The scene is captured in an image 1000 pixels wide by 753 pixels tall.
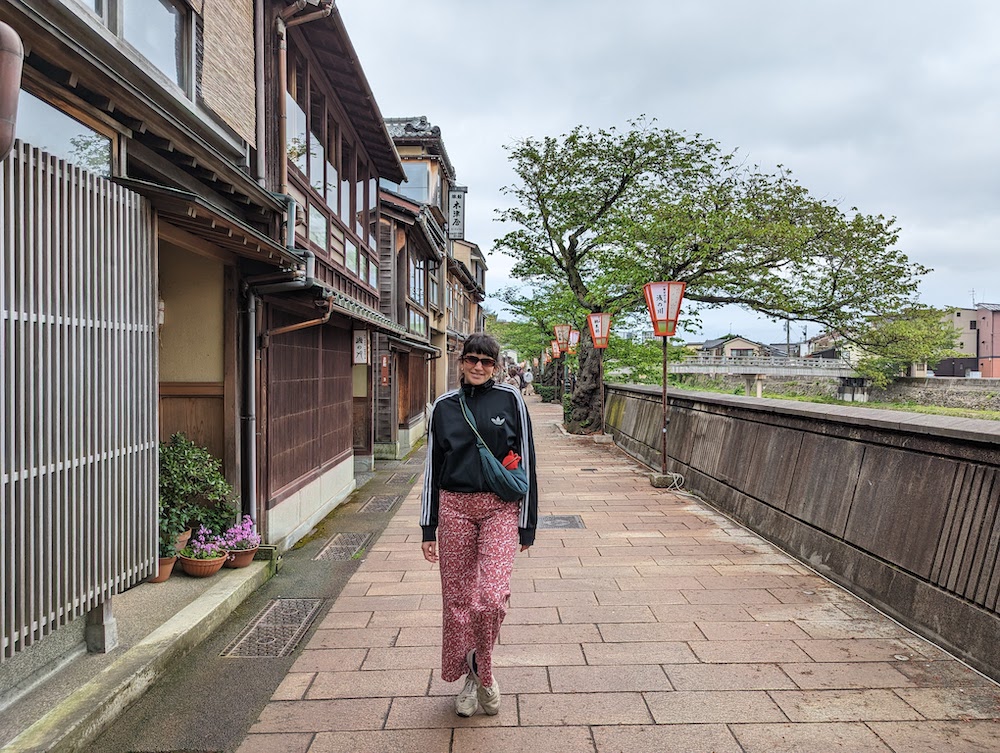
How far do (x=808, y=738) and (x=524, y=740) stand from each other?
1.43 meters

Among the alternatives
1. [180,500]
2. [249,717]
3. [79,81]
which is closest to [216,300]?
[180,500]

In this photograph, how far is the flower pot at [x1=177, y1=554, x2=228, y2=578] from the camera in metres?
5.71

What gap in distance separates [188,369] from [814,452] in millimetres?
6313

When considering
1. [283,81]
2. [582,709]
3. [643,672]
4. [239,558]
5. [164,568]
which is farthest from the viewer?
[283,81]

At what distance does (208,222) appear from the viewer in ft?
15.2

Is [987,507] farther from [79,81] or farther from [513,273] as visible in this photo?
[513,273]

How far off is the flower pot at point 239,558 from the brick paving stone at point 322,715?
2412 millimetres

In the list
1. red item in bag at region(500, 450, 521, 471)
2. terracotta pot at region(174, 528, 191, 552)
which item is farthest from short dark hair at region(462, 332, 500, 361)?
terracotta pot at region(174, 528, 191, 552)

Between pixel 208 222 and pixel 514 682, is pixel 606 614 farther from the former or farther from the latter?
pixel 208 222

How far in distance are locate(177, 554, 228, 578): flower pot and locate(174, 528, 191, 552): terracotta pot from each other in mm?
87

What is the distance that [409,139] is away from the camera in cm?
2302

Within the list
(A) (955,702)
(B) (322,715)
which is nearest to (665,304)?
(A) (955,702)

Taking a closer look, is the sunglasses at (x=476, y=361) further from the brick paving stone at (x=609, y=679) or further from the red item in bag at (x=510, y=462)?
the brick paving stone at (x=609, y=679)

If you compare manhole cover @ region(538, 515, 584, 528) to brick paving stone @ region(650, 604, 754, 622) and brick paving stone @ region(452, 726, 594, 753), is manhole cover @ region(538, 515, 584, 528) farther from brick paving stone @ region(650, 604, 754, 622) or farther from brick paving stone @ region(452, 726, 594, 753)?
brick paving stone @ region(452, 726, 594, 753)
